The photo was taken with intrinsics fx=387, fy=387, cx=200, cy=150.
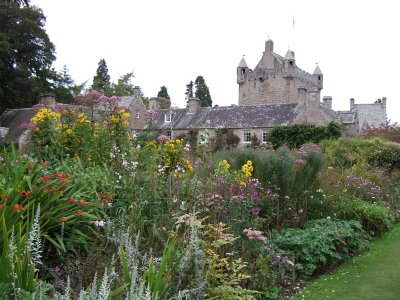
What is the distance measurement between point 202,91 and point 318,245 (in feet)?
191

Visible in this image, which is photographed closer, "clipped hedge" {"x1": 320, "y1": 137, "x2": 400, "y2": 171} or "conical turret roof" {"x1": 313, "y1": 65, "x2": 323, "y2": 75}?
"clipped hedge" {"x1": 320, "y1": 137, "x2": 400, "y2": 171}

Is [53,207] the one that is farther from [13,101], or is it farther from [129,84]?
[129,84]

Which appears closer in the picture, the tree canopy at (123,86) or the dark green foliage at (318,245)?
the dark green foliage at (318,245)

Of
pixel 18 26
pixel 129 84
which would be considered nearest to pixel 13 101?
pixel 18 26

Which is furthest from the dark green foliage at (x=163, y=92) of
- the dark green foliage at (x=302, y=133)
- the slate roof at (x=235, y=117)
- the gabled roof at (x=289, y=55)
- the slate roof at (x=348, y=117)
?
the dark green foliage at (x=302, y=133)

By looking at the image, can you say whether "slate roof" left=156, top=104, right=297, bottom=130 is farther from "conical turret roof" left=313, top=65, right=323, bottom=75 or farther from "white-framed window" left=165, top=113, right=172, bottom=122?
"conical turret roof" left=313, top=65, right=323, bottom=75

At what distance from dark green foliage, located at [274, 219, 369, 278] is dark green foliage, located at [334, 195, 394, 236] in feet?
3.93

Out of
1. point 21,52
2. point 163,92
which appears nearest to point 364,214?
point 21,52

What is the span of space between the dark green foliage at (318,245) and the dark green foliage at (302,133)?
20.8 meters

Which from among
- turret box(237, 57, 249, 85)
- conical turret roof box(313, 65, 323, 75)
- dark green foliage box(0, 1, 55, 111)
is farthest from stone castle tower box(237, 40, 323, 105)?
dark green foliage box(0, 1, 55, 111)

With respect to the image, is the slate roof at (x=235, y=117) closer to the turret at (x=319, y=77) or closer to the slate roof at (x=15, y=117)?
the slate roof at (x=15, y=117)

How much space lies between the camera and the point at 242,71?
173 ft

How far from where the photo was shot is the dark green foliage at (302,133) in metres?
27.2

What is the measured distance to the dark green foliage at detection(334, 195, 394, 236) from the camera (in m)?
8.14
